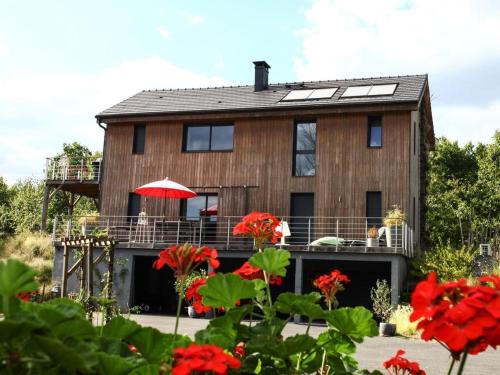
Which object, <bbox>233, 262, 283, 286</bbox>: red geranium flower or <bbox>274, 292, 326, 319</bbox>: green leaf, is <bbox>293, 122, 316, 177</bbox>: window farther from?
<bbox>274, 292, 326, 319</bbox>: green leaf

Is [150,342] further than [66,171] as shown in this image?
No

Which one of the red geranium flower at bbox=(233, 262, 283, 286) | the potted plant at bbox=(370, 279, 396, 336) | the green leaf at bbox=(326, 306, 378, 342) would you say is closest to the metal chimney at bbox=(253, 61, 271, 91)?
the potted plant at bbox=(370, 279, 396, 336)

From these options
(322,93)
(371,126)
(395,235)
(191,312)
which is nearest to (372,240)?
(395,235)

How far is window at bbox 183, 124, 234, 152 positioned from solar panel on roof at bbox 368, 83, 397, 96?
5132 mm

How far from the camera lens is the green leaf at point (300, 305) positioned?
1822 millimetres

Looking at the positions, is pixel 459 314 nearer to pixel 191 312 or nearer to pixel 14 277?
pixel 14 277

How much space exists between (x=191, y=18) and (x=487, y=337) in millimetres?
6305

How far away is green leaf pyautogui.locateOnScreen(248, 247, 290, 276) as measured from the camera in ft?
7.09

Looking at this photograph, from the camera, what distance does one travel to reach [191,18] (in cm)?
693

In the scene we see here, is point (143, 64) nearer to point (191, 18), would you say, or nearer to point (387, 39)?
point (387, 39)

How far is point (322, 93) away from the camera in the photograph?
66.0 feet

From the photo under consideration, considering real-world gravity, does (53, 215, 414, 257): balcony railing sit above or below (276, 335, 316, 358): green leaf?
above

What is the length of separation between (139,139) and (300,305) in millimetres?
20418

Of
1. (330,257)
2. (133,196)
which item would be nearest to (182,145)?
(133,196)
